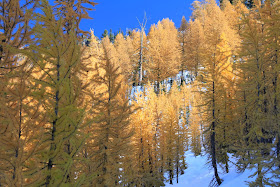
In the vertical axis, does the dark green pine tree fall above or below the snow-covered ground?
above

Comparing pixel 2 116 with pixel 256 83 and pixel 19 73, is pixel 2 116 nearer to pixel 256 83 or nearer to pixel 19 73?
pixel 19 73

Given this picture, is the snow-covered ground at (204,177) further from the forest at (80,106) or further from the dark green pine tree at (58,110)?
the dark green pine tree at (58,110)

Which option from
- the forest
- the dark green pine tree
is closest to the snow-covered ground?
the forest

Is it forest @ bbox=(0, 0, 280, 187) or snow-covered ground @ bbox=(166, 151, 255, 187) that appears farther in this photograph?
snow-covered ground @ bbox=(166, 151, 255, 187)

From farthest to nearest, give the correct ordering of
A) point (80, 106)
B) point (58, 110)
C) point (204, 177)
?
point (204, 177) → point (80, 106) → point (58, 110)

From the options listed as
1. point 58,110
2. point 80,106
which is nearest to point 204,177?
point 80,106

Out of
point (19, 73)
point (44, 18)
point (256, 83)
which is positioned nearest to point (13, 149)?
point (19, 73)

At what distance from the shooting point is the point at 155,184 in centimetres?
1797

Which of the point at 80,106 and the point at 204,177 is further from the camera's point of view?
the point at 204,177

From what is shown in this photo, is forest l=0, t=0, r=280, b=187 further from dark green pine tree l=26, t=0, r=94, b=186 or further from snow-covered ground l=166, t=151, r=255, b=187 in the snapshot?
snow-covered ground l=166, t=151, r=255, b=187

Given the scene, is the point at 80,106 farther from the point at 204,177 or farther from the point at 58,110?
the point at 204,177

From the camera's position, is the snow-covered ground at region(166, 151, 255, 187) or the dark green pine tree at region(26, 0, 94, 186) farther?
the snow-covered ground at region(166, 151, 255, 187)

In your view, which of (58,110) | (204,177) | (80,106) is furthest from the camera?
(204,177)

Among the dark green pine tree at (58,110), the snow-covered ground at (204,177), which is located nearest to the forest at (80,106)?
the dark green pine tree at (58,110)
